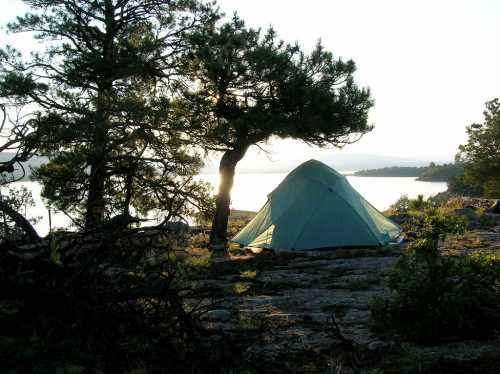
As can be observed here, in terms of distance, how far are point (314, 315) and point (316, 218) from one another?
772 cm

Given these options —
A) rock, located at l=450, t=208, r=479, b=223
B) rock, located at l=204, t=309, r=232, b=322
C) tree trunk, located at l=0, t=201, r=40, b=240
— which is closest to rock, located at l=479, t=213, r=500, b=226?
rock, located at l=450, t=208, r=479, b=223

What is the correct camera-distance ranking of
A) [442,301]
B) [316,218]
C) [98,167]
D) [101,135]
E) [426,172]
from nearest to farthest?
[442,301] → [316,218] → [101,135] → [98,167] → [426,172]

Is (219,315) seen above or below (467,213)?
below

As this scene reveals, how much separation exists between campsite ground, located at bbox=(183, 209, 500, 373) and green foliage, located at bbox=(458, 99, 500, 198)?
1397 inches

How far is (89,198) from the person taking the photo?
16562 mm

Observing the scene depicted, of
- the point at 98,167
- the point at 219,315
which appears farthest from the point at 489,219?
the point at 219,315

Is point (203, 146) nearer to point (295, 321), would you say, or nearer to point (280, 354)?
point (295, 321)

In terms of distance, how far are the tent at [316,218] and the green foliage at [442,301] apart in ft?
26.8

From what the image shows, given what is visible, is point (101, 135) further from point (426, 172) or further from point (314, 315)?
point (426, 172)

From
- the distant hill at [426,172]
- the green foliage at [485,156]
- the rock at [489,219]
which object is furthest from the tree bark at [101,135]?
the distant hill at [426,172]

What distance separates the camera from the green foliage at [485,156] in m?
45.0

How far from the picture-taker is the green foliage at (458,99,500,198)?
4497 centimetres

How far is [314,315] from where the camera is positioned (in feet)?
21.4

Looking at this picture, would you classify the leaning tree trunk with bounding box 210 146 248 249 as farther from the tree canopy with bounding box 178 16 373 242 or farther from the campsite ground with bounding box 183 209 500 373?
the campsite ground with bounding box 183 209 500 373
